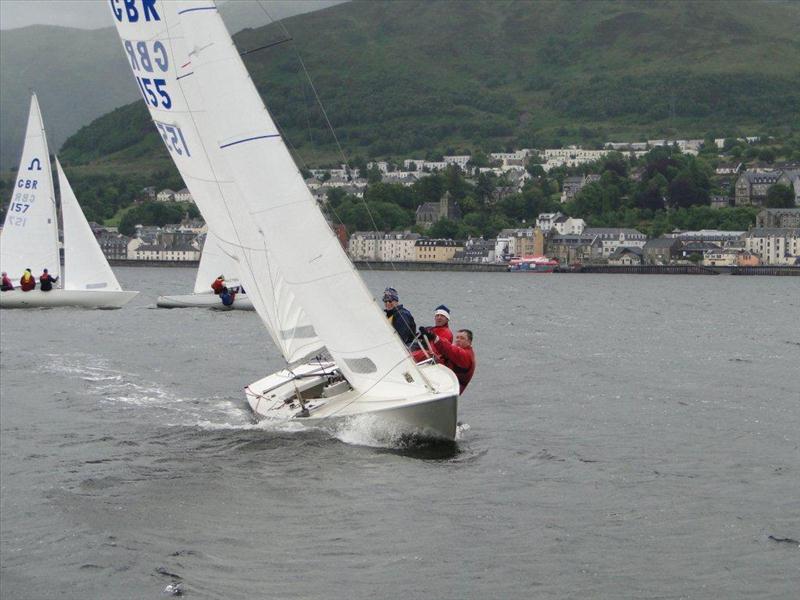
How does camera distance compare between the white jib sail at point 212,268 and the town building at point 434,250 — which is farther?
the town building at point 434,250

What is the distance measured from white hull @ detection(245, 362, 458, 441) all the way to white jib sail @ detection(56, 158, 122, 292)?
28100mm

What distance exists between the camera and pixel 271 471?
674 inches

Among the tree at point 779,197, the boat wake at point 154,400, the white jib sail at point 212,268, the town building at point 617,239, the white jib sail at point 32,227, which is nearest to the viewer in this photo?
the boat wake at point 154,400

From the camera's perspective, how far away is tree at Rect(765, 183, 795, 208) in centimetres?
18425

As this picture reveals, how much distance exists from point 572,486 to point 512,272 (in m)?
138

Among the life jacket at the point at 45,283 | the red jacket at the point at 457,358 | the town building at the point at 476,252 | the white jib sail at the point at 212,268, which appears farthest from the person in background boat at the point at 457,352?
the town building at the point at 476,252

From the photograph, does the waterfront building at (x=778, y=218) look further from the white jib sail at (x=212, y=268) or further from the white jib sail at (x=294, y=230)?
the white jib sail at (x=294, y=230)

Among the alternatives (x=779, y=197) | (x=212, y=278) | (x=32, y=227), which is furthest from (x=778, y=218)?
(x=32, y=227)

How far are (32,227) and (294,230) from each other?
32886 mm

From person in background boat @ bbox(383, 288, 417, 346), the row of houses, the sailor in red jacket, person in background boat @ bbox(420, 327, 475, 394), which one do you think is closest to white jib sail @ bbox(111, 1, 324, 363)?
person in background boat @ bbox(383, 288, 417, 346)

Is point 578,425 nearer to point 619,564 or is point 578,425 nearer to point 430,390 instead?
point 430,390

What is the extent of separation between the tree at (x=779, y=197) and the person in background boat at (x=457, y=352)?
172685 millimetres

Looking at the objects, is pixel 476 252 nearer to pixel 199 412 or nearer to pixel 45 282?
pixel 45 282

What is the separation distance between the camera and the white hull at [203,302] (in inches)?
1893
